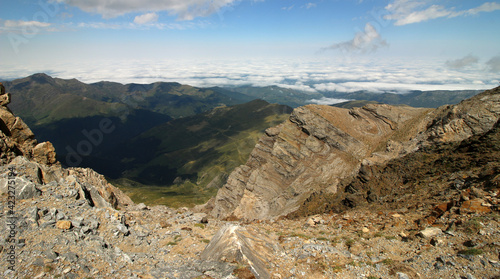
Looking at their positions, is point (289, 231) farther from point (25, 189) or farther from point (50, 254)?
point (25, 189)

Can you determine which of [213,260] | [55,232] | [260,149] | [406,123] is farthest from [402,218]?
[260,149]

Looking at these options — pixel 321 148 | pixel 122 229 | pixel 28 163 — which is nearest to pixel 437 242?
pixel 122 229

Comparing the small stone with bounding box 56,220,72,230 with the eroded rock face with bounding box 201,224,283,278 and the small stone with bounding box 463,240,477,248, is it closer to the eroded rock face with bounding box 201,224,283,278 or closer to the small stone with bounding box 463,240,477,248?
the eroded rock face with bounding box 201,224,283,278

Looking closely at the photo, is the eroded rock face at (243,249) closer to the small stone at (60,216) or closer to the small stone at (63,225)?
the small stone at (63,225)

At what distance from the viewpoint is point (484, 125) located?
33.4 meters

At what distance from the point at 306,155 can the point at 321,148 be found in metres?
3.70

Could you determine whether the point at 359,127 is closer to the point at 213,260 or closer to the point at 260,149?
the point at 260,149

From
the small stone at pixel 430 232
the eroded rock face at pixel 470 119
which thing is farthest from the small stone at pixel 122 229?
the eroded rock face at pixel 470 119

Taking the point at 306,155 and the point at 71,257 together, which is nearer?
the point at 71,257

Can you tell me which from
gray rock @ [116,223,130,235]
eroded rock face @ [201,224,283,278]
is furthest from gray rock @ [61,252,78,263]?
eroded rock face @ [201,224,283,278]

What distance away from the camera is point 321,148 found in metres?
53.8

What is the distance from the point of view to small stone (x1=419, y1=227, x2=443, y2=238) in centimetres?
1658

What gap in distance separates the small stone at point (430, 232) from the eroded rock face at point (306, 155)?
26315 millimetres

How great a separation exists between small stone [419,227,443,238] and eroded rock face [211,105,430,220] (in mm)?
26315
